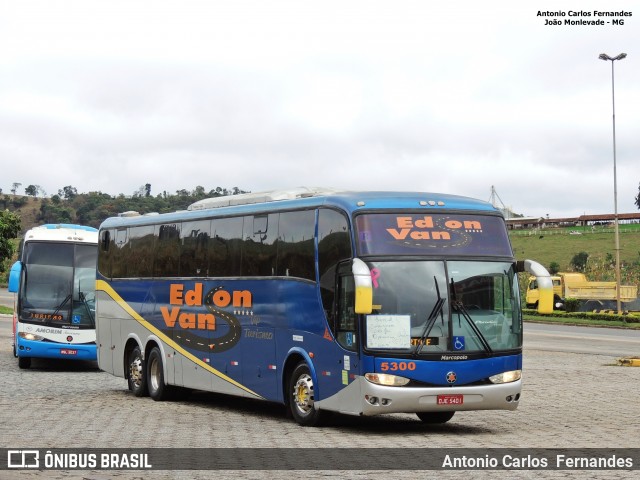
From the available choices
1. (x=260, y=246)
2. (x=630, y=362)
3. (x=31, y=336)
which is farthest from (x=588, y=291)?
(x=260, y=246)

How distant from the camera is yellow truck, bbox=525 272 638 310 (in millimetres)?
68000

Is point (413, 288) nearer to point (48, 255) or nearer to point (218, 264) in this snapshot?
point (218, 264)

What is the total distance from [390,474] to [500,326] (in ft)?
16.7

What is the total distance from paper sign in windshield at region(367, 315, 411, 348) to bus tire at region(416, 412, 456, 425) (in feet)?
7.85

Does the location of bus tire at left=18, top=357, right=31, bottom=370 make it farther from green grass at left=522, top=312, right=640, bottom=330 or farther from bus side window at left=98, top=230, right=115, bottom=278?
green grass at left=522, top=312, right=640, bottom=330

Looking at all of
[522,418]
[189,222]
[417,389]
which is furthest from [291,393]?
[189,222]

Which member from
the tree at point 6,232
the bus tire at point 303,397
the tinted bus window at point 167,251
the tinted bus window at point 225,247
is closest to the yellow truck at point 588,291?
the tree at point 6,232

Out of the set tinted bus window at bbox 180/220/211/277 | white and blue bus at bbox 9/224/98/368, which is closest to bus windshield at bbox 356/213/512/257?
tinted bus window at bbox 180/220/211/277

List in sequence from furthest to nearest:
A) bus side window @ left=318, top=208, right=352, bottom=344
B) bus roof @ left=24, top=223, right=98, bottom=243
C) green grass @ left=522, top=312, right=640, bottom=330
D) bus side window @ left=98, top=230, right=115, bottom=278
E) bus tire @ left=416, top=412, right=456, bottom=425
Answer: green grass @ left=522, top=312, right=640, bottom=330 < bus roof @ left=24, top=223, right=98, bottom=243 < bus side window @ left=98, top=230, right=115, bottom=278 < bus tire @ left=416, top=412, right=456, bottom=425 < bus side window @ left=318, top=208, right=352, bottom=344

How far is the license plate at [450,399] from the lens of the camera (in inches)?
608

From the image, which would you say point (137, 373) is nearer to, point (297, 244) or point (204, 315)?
point (204, 315)

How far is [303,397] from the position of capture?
665 inches

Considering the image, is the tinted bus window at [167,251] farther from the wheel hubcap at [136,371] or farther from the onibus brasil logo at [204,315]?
the wheel hubcap at [136,371]

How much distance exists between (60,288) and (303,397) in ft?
46.7
